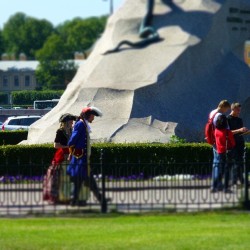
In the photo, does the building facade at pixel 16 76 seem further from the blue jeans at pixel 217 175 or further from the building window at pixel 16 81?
the blue jeans at pixel 217 175

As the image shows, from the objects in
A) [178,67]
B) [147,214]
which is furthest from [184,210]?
[178,67]

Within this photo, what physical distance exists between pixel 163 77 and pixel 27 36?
103m

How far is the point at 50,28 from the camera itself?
128875 mm

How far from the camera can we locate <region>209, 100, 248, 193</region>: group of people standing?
16.6 meters

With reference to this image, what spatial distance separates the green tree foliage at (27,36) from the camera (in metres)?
125

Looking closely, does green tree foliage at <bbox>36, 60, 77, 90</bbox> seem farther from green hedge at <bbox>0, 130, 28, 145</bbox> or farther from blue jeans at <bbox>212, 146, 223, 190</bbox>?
blue jeans at <bbox>212, 146, 223, 190</bbox>

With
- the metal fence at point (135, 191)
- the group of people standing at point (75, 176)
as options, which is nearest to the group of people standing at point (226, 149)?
the metal fence at point (135, 191)

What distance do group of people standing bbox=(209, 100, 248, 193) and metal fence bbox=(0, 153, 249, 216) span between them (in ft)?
0.49

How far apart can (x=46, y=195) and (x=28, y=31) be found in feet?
364

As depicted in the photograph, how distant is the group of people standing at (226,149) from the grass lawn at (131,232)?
91cm

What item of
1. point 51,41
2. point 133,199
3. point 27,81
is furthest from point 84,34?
point 133,199

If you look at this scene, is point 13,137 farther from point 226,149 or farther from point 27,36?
point 27,36

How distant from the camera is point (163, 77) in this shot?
1018 inches

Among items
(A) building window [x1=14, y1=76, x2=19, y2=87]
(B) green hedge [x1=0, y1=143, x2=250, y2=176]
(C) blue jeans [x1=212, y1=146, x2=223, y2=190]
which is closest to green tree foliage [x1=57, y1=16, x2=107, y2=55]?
(A) building window [x1=14, y1=76, x2=19, y2=87]
